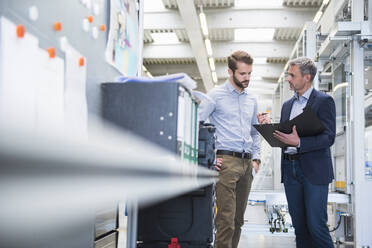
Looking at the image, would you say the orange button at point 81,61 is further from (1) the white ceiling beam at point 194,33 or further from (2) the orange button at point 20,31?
(1) the white ceiling beam at point 194,33

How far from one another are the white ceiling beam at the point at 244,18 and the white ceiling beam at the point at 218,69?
3.32m

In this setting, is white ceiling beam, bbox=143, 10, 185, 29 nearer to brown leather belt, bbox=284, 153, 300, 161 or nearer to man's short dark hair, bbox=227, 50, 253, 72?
man's short dark hair, bbox=227, 50, 253, 72

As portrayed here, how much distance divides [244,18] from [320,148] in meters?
5.31

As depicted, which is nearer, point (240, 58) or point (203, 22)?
point (240, 58)

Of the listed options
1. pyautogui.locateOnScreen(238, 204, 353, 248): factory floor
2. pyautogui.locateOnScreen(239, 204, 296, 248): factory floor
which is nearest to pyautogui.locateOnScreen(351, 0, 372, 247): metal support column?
pyautogui.locateOnScreen(238, 204, 353, 248): factory floor

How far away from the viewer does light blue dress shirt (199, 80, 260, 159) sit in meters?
2.59

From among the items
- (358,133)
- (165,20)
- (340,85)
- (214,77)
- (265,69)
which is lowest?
(358,133)

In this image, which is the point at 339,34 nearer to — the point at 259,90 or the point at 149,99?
the point at 149,99

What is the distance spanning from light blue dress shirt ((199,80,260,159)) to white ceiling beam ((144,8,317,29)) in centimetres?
496

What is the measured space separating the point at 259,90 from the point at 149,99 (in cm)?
684

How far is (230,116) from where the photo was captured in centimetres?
264

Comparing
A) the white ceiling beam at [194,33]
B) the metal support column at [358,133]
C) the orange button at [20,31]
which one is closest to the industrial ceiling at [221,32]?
the white ceiling beam at [194,33]

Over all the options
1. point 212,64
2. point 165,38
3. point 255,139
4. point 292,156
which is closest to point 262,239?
point 255,139

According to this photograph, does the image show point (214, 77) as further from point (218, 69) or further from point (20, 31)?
point (20, 31)
